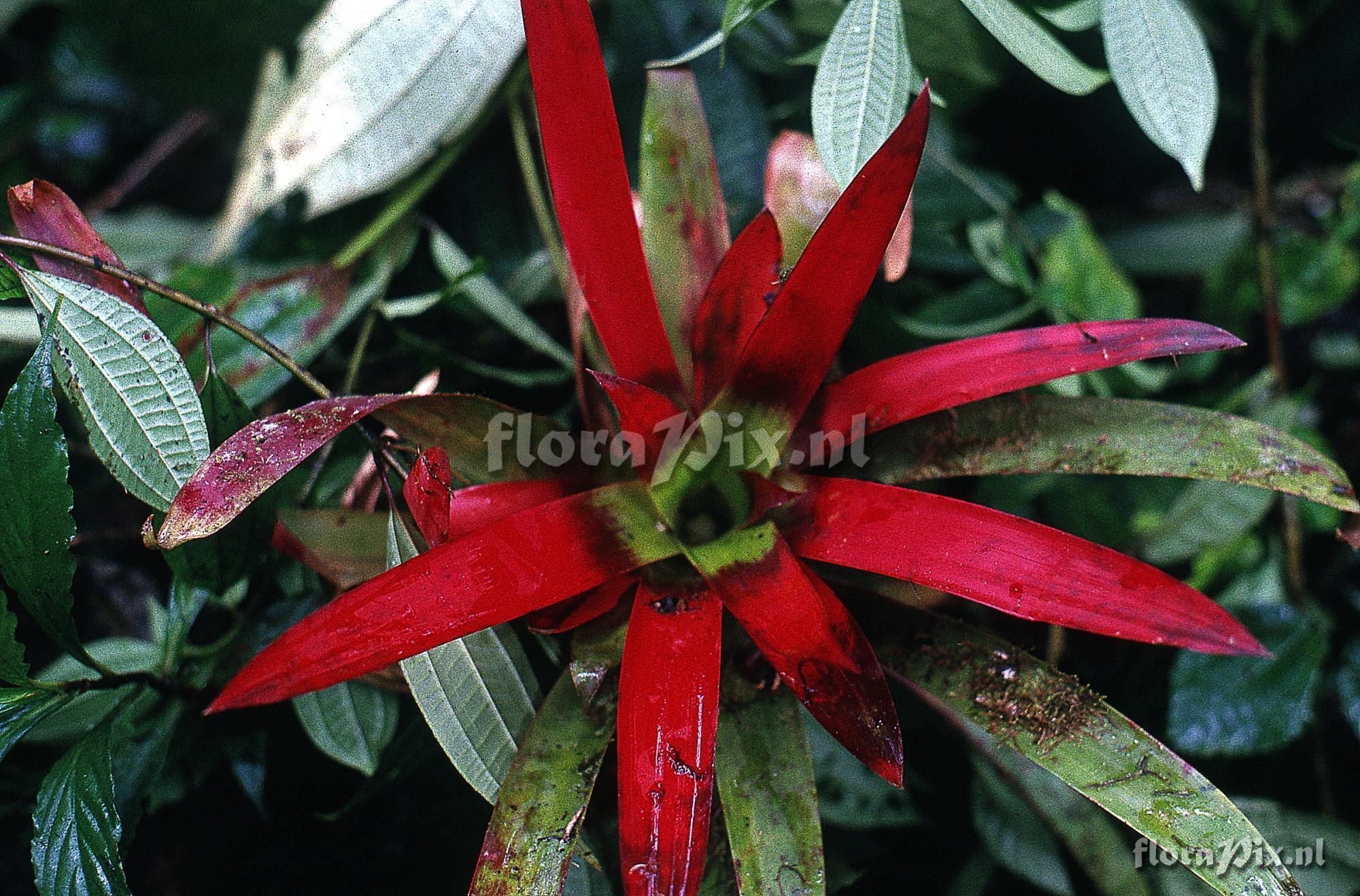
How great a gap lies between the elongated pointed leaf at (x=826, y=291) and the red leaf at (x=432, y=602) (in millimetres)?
151

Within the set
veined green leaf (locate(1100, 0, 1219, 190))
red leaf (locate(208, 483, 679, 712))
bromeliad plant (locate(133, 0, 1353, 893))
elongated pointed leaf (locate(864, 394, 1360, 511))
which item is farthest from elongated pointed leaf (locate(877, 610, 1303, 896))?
veined green leaf (locate(1100, 0, 1219, 190))

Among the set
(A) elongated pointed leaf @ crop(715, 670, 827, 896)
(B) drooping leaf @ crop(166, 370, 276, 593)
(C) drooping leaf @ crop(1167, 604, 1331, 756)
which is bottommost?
(C) drooping leaf @ crop(1167, 604, 1331, 756)

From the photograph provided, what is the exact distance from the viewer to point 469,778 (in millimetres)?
526

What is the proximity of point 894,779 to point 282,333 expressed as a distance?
639 millimetres

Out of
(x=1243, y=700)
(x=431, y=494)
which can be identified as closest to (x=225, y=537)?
(x=431, y=494)

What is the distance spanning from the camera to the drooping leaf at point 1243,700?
75cm

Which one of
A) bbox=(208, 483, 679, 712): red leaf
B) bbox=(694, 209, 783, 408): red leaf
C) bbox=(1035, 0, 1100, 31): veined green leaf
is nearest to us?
bbox=(208, 483, 679, 712): red leaf

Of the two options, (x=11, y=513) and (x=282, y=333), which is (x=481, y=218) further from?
(x=11, y=513)

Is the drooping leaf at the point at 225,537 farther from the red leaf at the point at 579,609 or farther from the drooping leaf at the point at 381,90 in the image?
the drooping leaf at the point at 381,90

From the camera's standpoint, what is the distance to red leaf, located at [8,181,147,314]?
535mm

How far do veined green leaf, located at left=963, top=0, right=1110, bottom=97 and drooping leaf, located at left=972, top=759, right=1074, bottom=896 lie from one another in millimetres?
562

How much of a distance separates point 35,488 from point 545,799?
0.34 meters

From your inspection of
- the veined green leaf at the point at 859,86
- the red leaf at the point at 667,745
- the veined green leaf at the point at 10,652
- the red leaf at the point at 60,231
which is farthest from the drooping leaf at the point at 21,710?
the veined green leaf at the point at 859,86

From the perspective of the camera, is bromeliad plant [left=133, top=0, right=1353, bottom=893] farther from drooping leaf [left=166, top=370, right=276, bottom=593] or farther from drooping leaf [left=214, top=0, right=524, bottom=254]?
drooping leaf [left=214, top=0, right=524, bottom=254]
